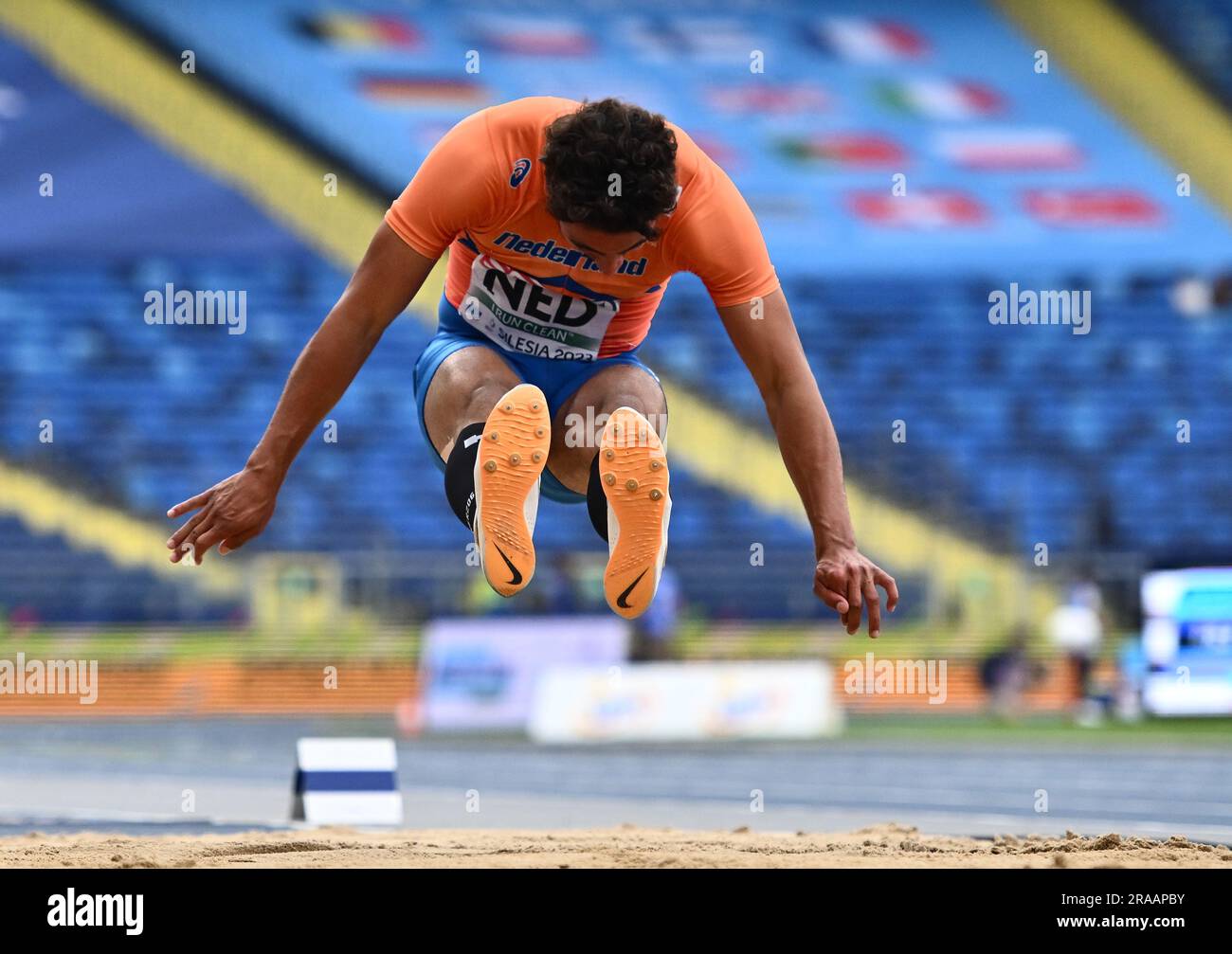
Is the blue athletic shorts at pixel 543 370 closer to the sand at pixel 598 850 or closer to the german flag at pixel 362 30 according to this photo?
the sand at pixel 598 850

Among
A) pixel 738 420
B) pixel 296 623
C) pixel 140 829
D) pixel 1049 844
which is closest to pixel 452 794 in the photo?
pixel 140 829

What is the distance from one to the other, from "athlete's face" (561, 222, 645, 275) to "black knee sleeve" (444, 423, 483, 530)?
0.63 meters

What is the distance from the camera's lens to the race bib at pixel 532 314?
225 inches

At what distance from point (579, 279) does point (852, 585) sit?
1.34 meters

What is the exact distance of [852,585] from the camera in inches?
197

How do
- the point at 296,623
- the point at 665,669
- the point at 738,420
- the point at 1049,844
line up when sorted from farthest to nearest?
the point at 738,420 < the point at 296,623 < the point at 665,669 < the point at 1049,844

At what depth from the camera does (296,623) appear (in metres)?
17.4

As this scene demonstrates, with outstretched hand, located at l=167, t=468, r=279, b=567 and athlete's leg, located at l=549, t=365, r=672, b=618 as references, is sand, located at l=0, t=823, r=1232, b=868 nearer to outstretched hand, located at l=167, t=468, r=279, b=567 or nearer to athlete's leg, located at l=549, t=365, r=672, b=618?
athlete's leg, located at l=549, t=365, r=672, b=618

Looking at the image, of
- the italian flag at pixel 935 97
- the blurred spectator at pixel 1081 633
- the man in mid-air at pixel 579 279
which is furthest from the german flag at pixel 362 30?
the man in mid-air at pixel 579 279

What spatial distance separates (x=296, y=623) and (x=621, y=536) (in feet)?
41.5

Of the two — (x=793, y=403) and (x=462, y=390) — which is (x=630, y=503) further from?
(x=462, y=390)

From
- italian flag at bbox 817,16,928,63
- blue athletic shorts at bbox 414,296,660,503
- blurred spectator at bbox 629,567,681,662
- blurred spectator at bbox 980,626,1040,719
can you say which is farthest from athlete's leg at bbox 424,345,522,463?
italian flag at bbox 817,16,928,63

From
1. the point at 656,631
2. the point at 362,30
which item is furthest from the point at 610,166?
the point at 362,30
